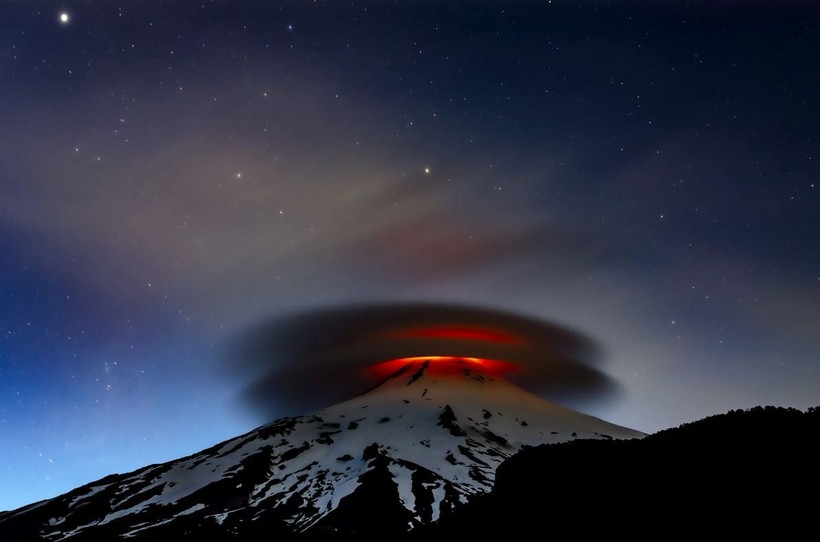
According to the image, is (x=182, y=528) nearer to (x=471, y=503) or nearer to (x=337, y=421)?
(x=337, y=421)

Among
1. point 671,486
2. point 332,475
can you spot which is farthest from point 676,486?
point 332,475

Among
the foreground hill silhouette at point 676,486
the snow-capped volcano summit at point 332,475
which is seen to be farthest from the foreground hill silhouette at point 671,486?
the snow-capped volcano summit at point 332,475

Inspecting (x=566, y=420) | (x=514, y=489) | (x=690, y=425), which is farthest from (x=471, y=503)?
(x=566, y=420)

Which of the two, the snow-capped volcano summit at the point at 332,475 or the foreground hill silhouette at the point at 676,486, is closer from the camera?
the foreground hill silhouette at the point at 676,486

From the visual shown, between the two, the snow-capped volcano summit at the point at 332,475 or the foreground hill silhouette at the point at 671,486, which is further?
the snow-capped volcano summit at the point at 332,475

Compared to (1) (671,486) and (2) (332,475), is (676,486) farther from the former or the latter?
(2) (332,475)

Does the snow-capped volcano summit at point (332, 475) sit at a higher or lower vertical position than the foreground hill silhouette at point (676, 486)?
higher

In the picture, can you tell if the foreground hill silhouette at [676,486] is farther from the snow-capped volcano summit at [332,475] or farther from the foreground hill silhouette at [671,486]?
the snow-capped volcano summit at [332,475]
